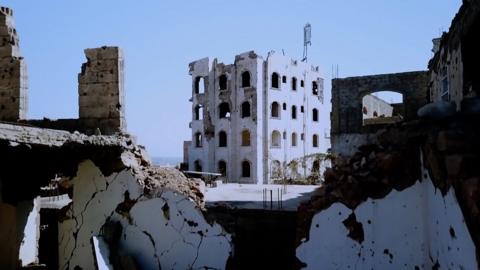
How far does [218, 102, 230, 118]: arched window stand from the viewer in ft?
105

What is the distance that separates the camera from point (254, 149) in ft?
100

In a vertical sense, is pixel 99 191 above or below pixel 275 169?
above

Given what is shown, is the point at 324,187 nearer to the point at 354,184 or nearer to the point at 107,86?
the point at 354,184

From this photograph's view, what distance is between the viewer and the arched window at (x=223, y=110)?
31966 mm

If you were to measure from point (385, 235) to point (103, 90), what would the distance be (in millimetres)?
6991

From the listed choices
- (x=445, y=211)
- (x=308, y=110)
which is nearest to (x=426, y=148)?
(x=445, y=211)

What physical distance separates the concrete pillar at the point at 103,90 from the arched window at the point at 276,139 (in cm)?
2355

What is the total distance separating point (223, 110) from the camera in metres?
32.4

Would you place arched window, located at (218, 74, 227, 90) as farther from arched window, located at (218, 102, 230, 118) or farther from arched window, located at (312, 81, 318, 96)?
arched window, located at (312, 81, 318, 96)

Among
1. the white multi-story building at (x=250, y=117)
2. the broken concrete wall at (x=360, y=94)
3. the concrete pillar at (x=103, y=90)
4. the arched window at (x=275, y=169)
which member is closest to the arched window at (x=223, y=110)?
the white multi-story building at (x=250, y=117)

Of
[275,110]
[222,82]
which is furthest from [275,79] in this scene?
[222,82]

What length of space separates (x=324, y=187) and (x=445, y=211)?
7.22 ft

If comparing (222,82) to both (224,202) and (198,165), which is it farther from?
(224,202)

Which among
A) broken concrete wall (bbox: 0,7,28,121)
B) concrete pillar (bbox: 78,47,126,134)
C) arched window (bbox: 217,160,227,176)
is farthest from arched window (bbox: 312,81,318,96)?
broken concrete wall (bbox: 0,7,28,121)
